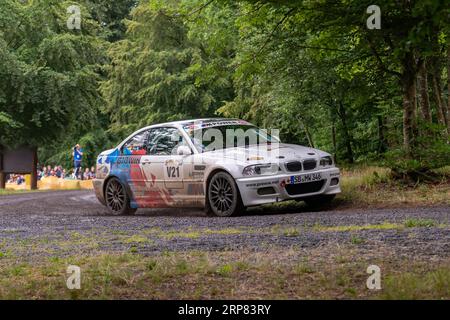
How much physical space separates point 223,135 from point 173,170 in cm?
105

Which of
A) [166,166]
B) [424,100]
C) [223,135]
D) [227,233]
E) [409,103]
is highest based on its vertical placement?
[424,100]

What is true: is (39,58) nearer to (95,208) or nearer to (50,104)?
(50,104)

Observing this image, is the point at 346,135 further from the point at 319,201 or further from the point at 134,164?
the point at 134,164

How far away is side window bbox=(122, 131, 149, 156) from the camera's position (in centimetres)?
1234

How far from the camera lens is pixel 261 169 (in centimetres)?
1056

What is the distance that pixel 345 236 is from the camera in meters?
7.30

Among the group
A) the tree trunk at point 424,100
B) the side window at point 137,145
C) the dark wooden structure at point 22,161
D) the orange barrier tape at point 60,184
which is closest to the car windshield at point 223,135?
the side window at point 137,145

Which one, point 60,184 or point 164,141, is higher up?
point 164,141

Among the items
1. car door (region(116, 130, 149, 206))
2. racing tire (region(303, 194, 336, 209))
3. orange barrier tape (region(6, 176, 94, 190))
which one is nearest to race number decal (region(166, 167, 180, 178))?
car door (region(116, 130, 149, 206))

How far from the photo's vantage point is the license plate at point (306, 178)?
1064 centimetres

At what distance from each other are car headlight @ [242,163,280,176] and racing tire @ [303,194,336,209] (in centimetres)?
110

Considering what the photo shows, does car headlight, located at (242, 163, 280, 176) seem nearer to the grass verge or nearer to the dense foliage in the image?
the dense foliage

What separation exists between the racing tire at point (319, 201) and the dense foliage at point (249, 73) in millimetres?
1766

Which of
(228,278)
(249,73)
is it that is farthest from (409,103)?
(228,278)
